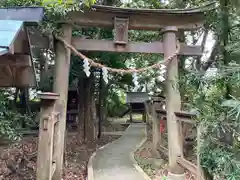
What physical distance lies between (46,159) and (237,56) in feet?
9.06

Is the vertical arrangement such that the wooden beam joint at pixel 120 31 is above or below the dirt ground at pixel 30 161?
above

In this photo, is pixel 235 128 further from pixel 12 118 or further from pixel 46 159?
pixel 12 118

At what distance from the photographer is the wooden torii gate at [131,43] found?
18.0 ft

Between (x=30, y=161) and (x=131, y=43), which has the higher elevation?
(x=131, y=43)

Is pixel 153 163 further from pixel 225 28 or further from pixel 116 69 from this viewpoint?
pixel 225 28

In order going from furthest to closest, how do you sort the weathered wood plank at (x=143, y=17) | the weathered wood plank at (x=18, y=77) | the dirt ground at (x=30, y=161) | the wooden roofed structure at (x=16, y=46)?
the weathered wood plank at (x=143, y=17) → the dirt ground at (x=30, y=161) → the weathered wood plank at (x=18, y=77) → the wooden roofed structure at (x=16, y=46)

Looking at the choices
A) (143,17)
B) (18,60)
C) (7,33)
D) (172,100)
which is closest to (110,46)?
(143,17)

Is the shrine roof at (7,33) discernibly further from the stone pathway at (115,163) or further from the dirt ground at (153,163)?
the dirt ground at (153,163)

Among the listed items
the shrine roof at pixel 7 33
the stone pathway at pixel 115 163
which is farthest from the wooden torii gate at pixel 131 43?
the shrine roof at pixel 7 33

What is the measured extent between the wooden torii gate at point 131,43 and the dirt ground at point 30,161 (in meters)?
0.69

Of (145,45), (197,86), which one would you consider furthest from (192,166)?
(145,45)

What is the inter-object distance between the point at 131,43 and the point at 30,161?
3.40 meters

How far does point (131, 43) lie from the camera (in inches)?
232

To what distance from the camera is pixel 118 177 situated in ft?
17.5
